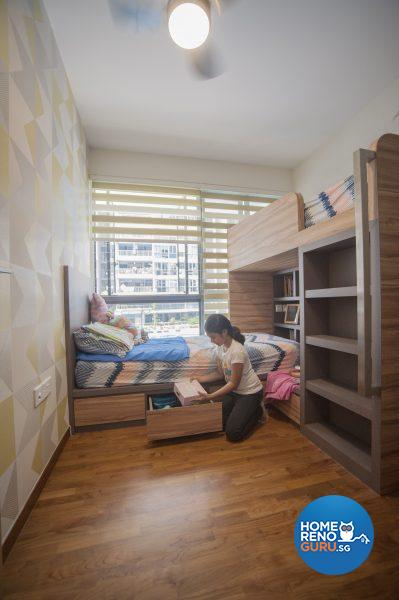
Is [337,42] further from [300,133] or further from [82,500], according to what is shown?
[82,500]

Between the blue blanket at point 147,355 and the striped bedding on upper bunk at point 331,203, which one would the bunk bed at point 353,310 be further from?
the blue blanket at point 147,355

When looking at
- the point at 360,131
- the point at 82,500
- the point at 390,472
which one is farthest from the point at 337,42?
the point at 82,500

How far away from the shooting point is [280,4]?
5.21ft

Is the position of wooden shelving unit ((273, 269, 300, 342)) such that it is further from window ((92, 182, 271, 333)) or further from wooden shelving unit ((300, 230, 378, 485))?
wooden shelving unit ((300, 230, 378, 485))

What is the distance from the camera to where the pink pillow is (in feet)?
8.32

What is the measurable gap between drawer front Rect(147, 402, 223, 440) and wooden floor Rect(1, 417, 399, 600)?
101 mm

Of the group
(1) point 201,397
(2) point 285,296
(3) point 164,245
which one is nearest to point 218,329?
(1) point 201,397

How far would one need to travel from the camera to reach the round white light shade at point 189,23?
1.31 meters

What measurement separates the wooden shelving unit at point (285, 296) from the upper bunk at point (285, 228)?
65 cm

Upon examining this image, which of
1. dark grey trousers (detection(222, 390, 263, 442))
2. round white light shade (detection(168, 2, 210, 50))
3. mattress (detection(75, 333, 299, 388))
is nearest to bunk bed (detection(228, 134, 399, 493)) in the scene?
dark grey trousers (detection(222, 390, 263, 442))

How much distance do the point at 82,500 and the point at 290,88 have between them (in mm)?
3338

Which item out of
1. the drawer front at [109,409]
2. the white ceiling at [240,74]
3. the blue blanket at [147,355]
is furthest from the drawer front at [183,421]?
the white ceiling at [240,74]

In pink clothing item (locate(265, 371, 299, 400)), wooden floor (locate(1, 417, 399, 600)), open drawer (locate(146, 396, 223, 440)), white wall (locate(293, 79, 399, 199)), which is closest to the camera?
wooden floor (locate(1, 417, 399, 600))

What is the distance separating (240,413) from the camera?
1807mm
